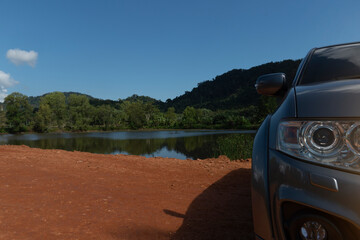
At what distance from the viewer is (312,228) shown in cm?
108

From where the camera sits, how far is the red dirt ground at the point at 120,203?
2.23 meters

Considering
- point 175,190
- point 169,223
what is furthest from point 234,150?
point 169,223

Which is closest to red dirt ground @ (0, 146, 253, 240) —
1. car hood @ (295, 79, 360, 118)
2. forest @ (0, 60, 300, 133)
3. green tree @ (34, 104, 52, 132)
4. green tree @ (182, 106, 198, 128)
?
car hood @ (295, 79, 360, 118)

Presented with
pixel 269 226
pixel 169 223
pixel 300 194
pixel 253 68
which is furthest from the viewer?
pixel 253 68

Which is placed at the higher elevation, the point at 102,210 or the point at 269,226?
the point at 269,226

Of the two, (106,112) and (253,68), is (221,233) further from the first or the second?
(253,68)

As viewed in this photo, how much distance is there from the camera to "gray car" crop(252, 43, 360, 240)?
990 millimetres

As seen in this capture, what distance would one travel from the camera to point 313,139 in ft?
3.67

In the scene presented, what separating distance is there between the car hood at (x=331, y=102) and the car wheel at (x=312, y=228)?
49 centimetres

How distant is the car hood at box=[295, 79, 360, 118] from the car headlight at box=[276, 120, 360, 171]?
5 centimetres

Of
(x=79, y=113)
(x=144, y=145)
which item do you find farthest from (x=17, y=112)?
(x=144, y=145)

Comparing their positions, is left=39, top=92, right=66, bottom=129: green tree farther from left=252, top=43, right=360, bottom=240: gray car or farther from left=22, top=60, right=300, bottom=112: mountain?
left=252, top=43, right=360, bottom=240: gray car

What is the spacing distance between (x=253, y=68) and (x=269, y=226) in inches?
6749

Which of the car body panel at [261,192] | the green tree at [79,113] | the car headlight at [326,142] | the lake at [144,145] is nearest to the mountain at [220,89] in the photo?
the green tree at [79,113]
